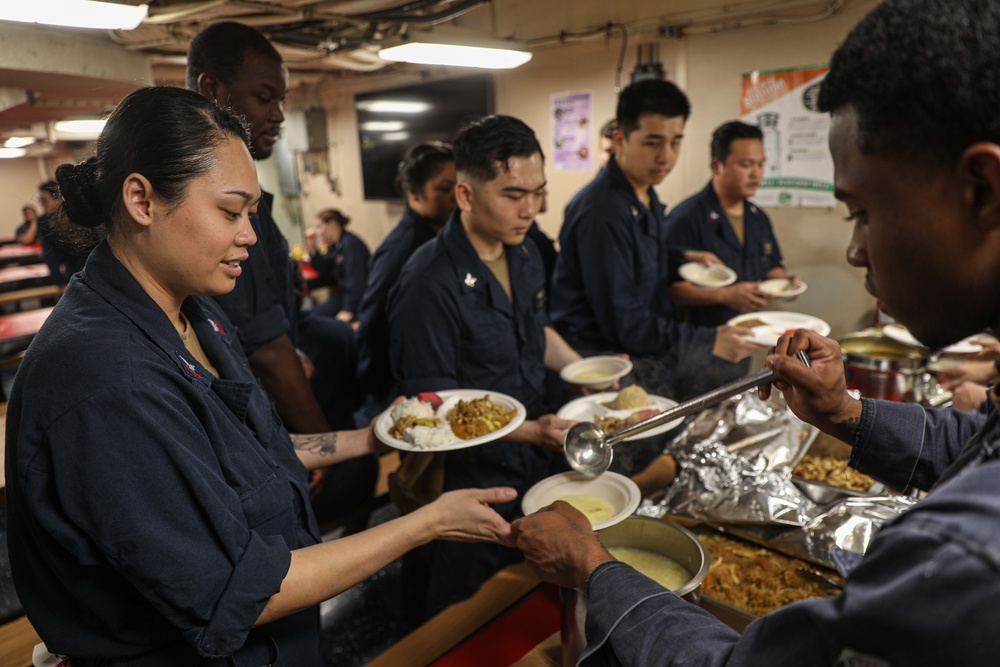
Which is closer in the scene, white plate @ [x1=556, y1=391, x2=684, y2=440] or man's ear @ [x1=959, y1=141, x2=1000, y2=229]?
man's ear @ [x1=959, y1=141, x2=1000, y2=229]

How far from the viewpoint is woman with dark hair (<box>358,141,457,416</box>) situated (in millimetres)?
3189

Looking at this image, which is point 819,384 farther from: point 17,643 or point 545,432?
point 17,643

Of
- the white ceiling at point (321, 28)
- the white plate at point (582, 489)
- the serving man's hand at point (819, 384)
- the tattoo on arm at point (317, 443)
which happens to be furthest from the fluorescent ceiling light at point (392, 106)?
the serving man's hand at point (819, 384)

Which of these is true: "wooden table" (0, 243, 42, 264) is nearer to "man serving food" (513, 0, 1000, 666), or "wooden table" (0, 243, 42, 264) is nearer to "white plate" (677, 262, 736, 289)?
"white plate" (677, 262, 736, 289)

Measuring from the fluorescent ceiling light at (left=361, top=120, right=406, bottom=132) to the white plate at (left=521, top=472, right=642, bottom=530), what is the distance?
6.61 meters

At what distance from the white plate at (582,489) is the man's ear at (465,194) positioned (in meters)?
1.11

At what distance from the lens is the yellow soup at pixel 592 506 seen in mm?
1679

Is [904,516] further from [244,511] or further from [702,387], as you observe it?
[702,387]

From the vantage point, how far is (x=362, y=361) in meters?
3.22

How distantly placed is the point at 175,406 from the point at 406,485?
1.25m

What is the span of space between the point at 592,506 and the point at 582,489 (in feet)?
0.26

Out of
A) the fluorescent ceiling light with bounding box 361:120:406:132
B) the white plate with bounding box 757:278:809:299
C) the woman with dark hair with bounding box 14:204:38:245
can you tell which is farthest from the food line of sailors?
the woman with dark hair with bounding box 14:204:38:245

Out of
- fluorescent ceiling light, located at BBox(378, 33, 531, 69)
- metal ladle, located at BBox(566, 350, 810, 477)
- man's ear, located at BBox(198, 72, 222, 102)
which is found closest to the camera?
metal ladle, located at BBox(566, 350, 810, 477)

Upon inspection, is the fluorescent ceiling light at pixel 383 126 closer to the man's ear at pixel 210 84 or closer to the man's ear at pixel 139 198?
the man's ear at pixel 210 84
